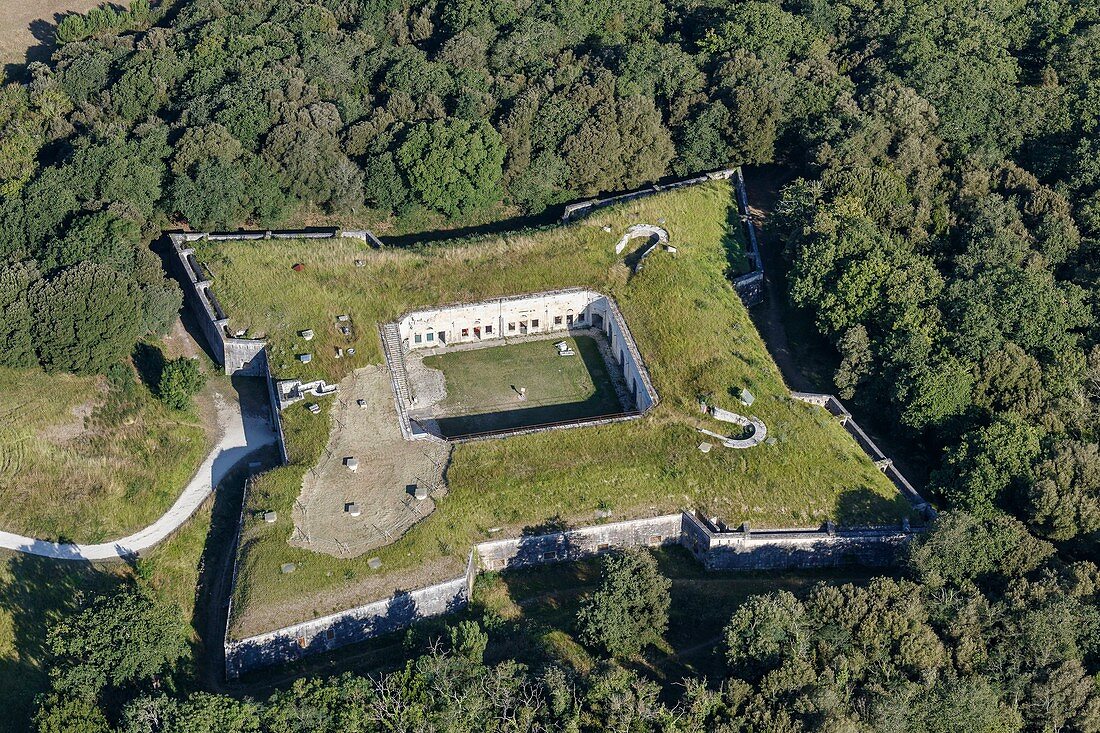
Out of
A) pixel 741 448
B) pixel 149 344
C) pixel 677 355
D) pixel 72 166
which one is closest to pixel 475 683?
pixel 741 448

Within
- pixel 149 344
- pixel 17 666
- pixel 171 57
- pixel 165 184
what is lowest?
pixel 17 666

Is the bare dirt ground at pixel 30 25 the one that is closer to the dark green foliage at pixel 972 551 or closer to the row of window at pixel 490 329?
the row of window at pixel 490 329

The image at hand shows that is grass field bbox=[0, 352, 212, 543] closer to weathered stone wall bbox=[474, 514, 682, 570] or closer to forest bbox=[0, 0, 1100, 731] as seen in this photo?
forest bbox=[0, 0, 1100, 731]

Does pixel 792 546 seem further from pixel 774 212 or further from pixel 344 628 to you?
pixel 774 212

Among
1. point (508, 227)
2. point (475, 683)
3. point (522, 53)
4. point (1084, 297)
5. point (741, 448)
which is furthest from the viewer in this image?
point (522, 53)

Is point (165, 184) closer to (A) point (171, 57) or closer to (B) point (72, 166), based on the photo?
(B) point (72, 166)

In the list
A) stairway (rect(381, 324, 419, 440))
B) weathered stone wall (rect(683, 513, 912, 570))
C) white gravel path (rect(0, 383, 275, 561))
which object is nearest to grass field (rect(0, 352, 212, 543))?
white gravel path (rect(0, 383, 275, 561))
